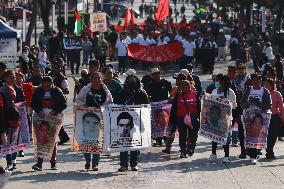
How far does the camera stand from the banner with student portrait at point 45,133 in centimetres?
1540

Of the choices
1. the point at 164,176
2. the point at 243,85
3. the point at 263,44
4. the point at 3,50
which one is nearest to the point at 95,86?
the point at 164,176

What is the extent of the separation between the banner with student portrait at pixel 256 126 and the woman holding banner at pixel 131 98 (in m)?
2.03

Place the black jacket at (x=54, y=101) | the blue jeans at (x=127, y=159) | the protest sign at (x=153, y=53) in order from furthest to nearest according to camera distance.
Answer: the protest sign at (x=153, y=53), the blue jeans at (x=127, y=159), the black jacket at (x=54, y=101)

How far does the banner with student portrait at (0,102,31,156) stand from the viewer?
15133 millimetres

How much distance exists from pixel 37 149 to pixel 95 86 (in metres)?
1.36

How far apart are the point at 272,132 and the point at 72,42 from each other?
2002 cm

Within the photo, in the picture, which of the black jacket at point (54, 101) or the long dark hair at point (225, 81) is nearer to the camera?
the black jacket at point (54, 101)

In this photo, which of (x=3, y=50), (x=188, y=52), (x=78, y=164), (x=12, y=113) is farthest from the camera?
(x=188, y=52)

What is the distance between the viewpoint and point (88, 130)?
15.5 m

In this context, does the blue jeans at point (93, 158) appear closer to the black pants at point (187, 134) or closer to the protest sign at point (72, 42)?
the black pants at point (187, 134)

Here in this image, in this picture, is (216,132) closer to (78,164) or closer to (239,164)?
(239,164)

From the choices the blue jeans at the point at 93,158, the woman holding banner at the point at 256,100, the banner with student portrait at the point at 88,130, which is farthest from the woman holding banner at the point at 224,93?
the banner with student portrait at the point at 88,130

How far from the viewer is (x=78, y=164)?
1630 cm

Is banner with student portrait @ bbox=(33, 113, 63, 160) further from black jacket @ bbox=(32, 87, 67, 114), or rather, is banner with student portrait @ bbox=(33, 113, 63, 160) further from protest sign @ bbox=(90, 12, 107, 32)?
protest sign @ bbox=(90, 12, 107, 32)
